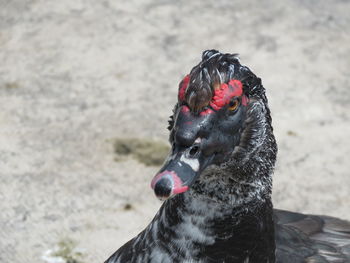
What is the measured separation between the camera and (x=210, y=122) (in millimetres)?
2562

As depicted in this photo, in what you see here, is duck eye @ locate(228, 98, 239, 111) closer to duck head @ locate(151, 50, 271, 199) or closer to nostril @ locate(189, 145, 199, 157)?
duck head @ locate(151, 50, 271, 199)

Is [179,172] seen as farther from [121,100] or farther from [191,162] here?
[121,100]

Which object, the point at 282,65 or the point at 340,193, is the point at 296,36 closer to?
the point at 282,65

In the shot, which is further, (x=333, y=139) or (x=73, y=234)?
(x=333, y=139)

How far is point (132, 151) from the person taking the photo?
5.02m

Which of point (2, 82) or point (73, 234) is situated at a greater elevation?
point (2, 82)

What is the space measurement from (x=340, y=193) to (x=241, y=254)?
2141 mm

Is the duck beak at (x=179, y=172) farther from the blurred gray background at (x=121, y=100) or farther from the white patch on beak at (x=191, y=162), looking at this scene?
the blurred gray background at (x=121, y=100)

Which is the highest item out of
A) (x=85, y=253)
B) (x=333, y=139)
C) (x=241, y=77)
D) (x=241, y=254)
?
(x=241, y=77)

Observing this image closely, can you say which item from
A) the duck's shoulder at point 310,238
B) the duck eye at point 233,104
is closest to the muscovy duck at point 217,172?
the duck eye at point 233,104

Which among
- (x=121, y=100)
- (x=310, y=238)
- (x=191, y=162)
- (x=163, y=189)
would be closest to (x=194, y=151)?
→ (x=191, y=162)

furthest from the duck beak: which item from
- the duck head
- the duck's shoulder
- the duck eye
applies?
the duck's shoulder

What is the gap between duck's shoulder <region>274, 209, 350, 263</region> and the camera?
330 cm

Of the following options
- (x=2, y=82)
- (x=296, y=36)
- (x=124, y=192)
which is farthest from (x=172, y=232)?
(x=296, y=36)
